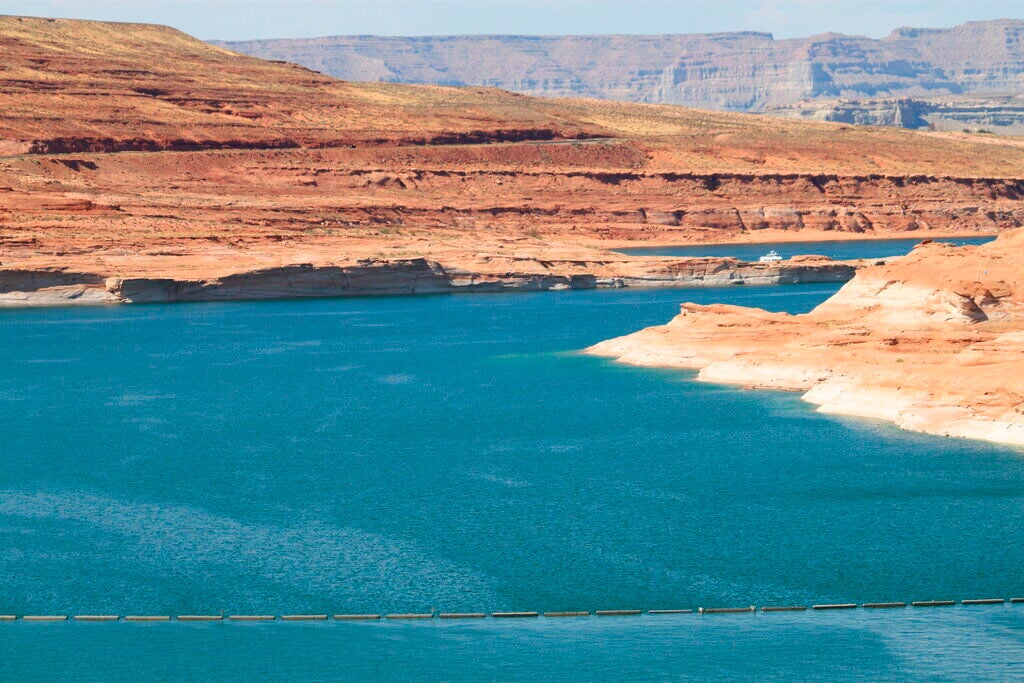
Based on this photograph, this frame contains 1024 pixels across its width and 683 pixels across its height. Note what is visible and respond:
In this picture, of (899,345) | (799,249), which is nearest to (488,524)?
(899,345)

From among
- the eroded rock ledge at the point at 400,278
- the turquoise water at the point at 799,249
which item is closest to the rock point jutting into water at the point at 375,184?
the eroded rock ledge at the point at 400,278

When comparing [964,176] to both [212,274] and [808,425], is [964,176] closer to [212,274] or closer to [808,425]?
[212,274]

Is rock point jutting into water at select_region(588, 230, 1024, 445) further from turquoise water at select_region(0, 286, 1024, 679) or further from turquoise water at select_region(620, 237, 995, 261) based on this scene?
turquoise water at select_region(620, 237, 995, 261)

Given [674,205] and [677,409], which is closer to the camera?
[677,409]

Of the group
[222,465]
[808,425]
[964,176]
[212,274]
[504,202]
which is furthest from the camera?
[964,176]

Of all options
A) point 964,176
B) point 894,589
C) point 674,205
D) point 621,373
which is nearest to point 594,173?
point 674,205

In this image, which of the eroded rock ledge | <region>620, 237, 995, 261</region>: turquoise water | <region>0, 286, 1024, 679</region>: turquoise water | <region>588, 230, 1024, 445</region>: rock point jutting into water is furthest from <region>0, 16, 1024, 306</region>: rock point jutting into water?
<region>588, 230, 1024, 445</region>: rock point jutting into water
